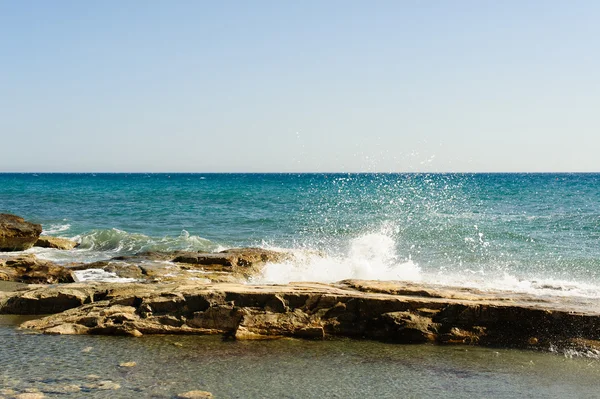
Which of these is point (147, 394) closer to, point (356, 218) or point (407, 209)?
point (356, 218)

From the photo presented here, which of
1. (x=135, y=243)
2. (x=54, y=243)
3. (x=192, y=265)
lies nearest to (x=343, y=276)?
(x=192, y=265)

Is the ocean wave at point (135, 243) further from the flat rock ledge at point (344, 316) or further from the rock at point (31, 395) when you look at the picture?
the rock at point (31, 395)

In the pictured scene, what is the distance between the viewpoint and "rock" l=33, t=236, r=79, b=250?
2342 centimetres

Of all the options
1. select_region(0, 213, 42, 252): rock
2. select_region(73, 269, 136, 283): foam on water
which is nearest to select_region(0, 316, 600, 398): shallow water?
select_region(73, 269, 136, 283): foam on water

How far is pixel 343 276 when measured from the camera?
17266 mm

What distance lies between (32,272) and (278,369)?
10.4 m

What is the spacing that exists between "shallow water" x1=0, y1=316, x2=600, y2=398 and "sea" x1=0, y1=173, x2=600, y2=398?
0.09 ft

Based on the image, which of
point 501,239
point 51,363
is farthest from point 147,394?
point 501,239

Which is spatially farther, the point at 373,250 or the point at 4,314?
the point at 373,250

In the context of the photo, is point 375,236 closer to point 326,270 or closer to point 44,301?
point 326,270

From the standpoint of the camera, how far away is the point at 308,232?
3089cm

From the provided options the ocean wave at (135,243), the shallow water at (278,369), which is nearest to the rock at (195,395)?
the shallow water at (278,369)

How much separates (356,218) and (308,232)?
26.0 feet

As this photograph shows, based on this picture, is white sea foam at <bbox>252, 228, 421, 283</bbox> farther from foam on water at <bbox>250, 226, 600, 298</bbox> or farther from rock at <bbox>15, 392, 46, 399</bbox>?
rock at <bbox>15, 392, 46, 399</bbox>
